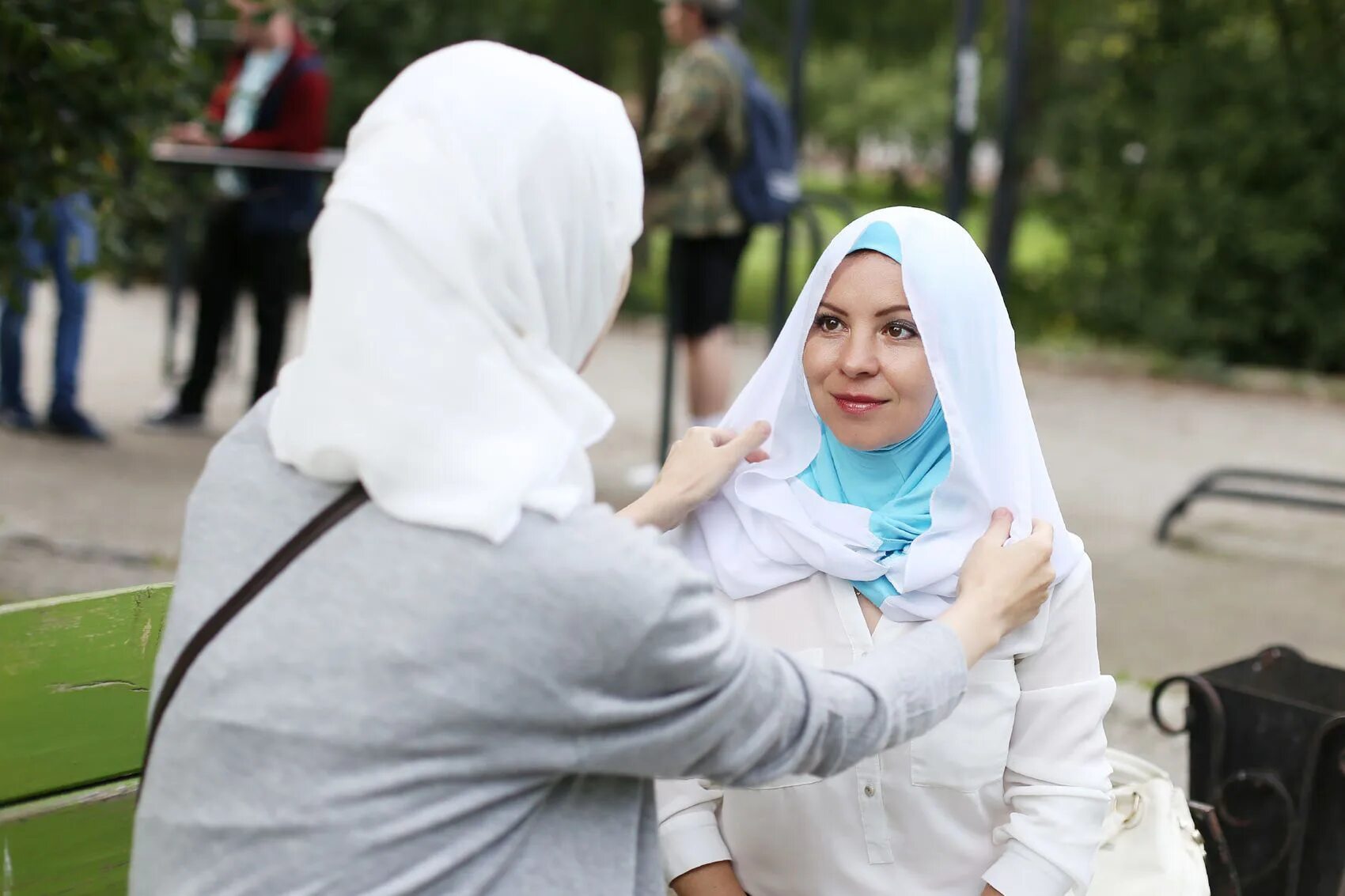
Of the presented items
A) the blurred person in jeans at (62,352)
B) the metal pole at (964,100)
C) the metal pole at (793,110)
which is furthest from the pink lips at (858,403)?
the metal pole at (964,100)

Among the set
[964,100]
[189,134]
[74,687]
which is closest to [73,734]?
[74,687]

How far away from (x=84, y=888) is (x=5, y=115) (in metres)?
2.66

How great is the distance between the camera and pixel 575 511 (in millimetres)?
1480

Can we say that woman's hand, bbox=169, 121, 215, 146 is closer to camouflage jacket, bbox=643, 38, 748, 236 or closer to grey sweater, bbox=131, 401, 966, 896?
camouflage jacket, bbox=643, 38, 748, 236

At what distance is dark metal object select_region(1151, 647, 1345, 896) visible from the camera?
2896 millimetres

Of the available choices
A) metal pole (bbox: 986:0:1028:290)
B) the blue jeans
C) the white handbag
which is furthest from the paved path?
the white handbag

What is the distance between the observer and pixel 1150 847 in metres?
2.26

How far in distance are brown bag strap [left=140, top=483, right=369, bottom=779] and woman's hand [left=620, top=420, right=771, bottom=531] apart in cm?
68

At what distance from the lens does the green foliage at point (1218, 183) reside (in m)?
10.9

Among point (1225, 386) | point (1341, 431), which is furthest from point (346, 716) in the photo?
point (1225, 386)

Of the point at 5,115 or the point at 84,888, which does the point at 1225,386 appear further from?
the point at 84,888

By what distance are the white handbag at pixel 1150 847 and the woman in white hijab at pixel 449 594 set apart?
844 millimetres

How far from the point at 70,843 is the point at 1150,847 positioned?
Result: 146 centimetres

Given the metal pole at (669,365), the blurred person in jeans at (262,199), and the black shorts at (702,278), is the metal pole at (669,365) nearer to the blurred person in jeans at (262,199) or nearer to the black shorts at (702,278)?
the black shorts at (702,278)
